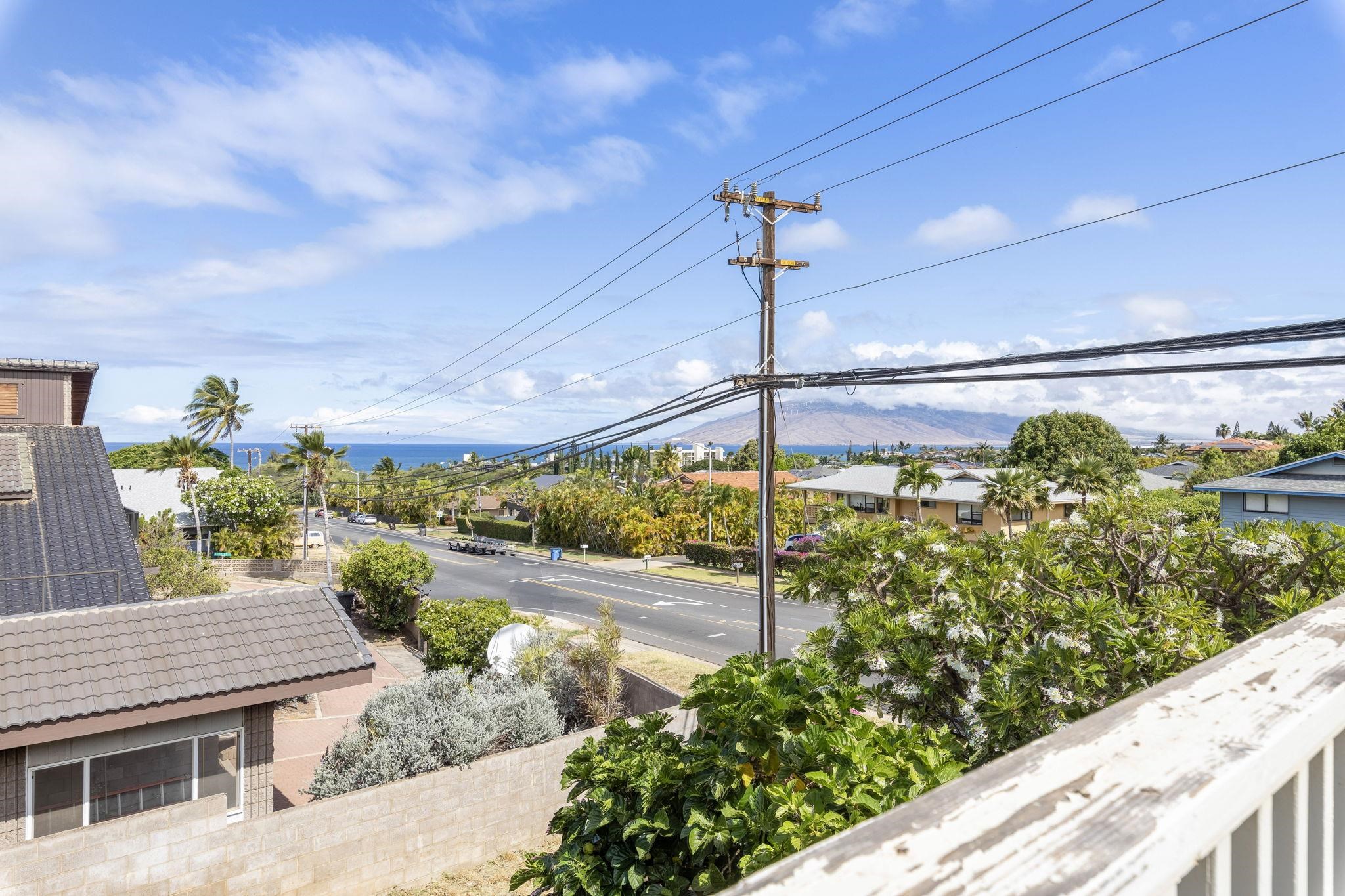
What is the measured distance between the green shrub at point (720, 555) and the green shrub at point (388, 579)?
19088 millimetres

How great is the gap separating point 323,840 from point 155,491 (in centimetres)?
4750

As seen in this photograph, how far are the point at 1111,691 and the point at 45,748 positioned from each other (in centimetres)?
1146

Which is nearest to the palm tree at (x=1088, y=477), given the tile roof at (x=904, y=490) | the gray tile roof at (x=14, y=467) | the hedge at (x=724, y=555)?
the tile roof at (x=904, y=490)

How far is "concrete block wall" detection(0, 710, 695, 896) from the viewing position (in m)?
8.46

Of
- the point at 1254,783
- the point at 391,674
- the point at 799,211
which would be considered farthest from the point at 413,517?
the point at 1254,783

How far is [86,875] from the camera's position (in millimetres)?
8461

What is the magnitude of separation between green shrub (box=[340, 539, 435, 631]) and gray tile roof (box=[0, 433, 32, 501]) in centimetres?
1345

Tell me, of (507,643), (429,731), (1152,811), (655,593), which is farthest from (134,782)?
(655,593)

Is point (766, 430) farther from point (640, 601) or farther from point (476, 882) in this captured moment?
point (640, 601)

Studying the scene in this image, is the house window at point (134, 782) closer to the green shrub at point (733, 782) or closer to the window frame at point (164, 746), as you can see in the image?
the window frame at point (164, 746)

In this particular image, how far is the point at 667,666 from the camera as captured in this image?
2252 cm

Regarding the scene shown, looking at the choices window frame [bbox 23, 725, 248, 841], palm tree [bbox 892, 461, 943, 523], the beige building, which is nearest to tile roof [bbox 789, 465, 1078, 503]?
the beige building

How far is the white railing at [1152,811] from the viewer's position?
2.70ft

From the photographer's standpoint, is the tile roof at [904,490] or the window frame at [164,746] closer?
the window frame at [164,746]
